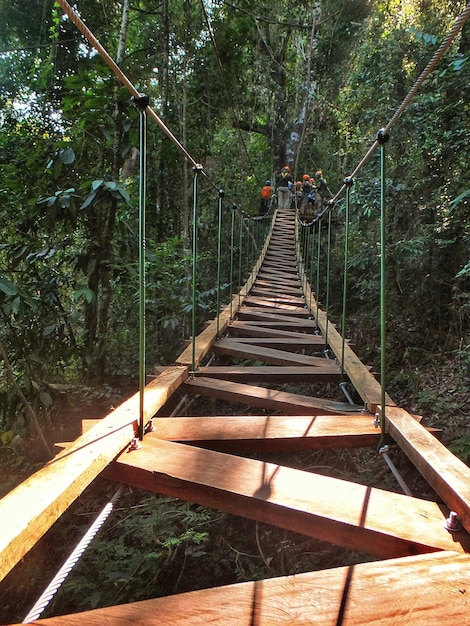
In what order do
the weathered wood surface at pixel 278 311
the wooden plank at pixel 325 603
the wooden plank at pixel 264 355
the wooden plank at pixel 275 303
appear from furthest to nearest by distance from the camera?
the wooden plank at pixel 275 303
the weathered wood surface at pixel 278 311
the wooden plank at pixel 264 355
the wooden plank at pixel 325 603

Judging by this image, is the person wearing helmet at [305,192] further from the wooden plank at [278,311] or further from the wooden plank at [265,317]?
the wooden plank at [265,317]

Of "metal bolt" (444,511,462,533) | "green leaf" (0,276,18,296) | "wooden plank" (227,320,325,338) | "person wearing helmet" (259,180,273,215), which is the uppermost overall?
"person wearing helmet" (259,180,273,215)

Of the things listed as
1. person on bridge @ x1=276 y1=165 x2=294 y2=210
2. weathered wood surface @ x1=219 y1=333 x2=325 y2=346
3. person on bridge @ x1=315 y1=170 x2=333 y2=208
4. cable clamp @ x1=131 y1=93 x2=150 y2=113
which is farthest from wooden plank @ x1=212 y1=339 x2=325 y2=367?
person on bridge @ x1=276 y1=165 x2=294 y2=210

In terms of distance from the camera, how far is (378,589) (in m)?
0.63

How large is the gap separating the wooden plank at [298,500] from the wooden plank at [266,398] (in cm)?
52

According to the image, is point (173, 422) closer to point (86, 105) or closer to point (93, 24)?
point (86, 105)

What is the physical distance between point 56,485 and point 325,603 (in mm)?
490

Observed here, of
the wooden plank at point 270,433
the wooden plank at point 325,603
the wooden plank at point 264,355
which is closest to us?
the wooden plank at point 325,603

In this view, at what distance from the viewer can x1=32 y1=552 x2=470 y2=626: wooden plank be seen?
57 cm

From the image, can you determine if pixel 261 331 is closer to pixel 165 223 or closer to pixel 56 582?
pixel 56 582

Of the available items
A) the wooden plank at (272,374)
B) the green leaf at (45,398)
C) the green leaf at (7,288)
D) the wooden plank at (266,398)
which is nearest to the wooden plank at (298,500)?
the wooden plank at (266,398)

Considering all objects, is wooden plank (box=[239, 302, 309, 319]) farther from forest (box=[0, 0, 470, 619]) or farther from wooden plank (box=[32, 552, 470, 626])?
wooden plank (box=[32, 552, 470, 626])

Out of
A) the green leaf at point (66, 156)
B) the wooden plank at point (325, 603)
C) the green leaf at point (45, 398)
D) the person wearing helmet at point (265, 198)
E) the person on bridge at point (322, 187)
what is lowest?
the green leaf at point (45, 398)

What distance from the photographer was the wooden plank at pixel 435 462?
79 cm
